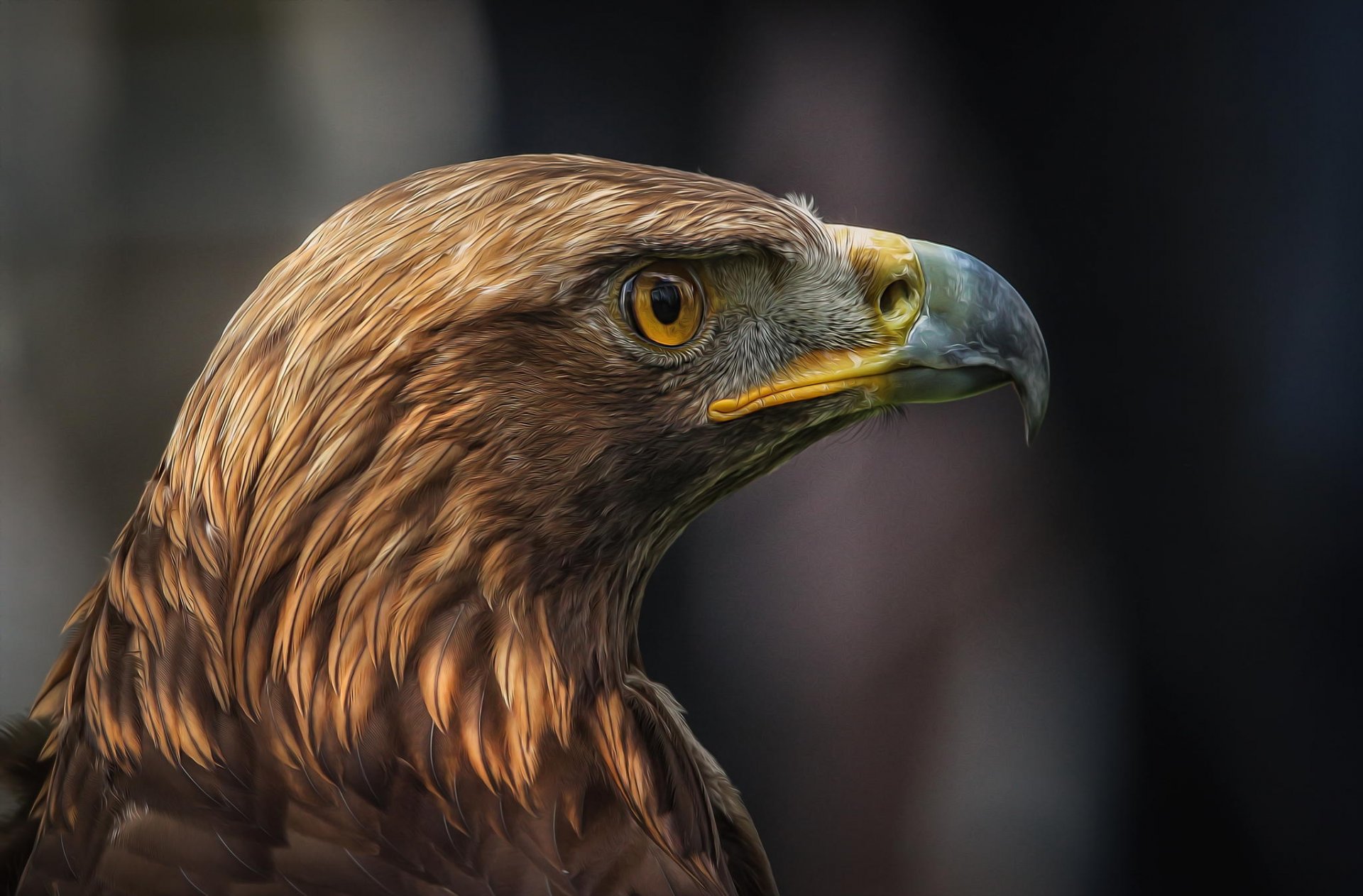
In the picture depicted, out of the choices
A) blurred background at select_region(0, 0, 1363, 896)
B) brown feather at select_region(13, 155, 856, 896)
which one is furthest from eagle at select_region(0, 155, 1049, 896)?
blurred background at select_region(0, 0, 1363, 896)

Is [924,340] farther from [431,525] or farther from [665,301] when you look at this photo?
Result: [431,525]

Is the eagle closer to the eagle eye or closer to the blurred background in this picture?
the eagle eye

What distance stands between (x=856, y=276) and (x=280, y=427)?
1.35 ft

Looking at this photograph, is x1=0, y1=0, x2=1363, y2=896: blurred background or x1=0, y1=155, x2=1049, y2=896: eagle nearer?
x1=0, y1=155, x2=1049, y2=896: eagle

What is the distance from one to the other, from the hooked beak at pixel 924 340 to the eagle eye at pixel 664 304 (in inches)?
2.7

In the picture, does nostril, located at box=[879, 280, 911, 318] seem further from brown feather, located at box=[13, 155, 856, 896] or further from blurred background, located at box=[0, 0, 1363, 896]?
blurred background, located at box=[0, 0, 1363, 896]

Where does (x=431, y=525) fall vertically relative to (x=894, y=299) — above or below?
below

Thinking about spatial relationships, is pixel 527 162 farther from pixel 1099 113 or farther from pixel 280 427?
pixel 1099 113

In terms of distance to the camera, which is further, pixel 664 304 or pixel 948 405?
pixel 948 405

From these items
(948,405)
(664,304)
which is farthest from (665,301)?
(948,405)

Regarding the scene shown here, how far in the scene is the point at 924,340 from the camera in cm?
68

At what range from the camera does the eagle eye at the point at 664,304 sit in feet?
2.04

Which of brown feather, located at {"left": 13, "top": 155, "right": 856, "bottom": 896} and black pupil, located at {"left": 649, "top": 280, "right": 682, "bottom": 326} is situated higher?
black pupil, located at {"left": 649, "top": 280, "right": 682, "bottom": 326}

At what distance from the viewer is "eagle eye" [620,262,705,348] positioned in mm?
621
